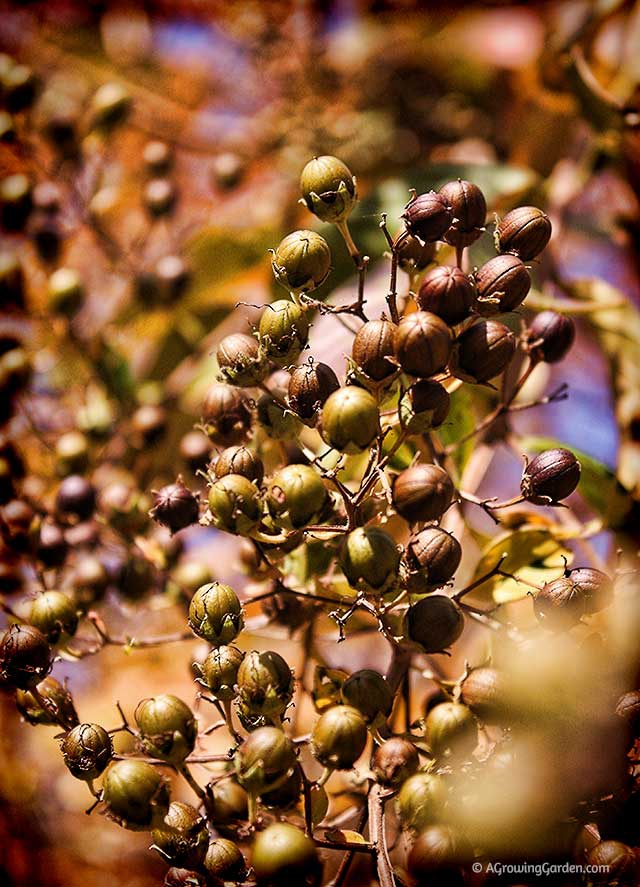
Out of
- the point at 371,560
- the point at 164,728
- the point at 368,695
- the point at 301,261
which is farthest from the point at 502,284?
the point at 164,728

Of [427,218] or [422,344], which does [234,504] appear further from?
[427,218]

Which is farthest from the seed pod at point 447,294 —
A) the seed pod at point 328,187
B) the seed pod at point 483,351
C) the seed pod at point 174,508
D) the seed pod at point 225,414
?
the seed pod at point 174,508

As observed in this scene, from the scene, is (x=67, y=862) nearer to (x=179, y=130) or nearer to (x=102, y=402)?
(x=102, y=402)

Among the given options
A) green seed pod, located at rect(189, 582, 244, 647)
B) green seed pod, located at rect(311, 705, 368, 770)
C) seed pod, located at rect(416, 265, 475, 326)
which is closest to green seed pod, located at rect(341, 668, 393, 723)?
green seed pod, located at rect(311, 705, 368, 770)

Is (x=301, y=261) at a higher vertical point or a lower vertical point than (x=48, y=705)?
higher

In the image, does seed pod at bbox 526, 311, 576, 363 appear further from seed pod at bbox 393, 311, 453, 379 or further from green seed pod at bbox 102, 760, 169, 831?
green seed pod at bbox 102, 760, 169, 831

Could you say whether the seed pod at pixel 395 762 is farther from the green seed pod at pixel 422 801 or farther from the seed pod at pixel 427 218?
the seed pod at pixel 427 218
